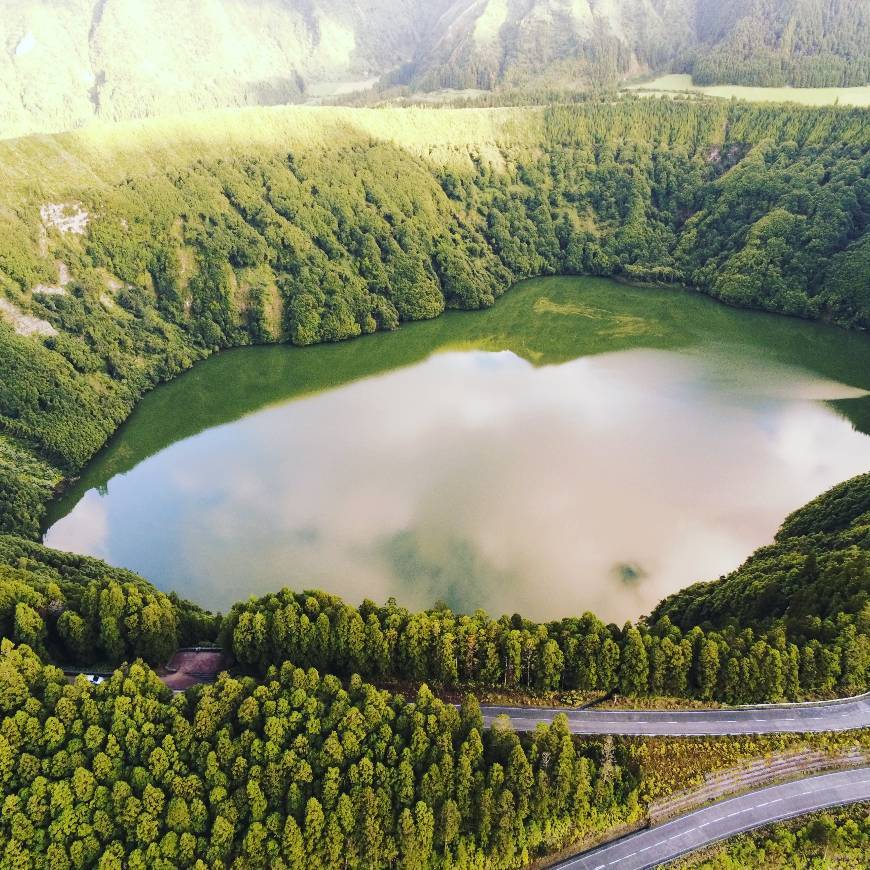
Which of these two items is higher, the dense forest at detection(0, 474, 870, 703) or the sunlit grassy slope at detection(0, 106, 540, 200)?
the sunlit grassy slope at detection(0, 106, 540, 200)

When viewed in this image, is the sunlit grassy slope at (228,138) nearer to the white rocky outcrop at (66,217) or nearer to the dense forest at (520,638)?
the white rocky outcrop at (66,217)

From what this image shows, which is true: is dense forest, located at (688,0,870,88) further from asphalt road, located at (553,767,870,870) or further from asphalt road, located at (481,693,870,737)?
asphalt road, located at (553,767,870,870)

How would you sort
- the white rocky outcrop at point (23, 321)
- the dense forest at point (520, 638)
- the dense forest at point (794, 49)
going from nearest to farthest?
the dense forest at point (520, 638)
the white rocky outcrop at point (23, 321)
the dense forest at point (794, 49)

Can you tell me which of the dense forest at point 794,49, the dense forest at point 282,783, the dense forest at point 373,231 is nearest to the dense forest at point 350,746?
the dense forest at point 282,783

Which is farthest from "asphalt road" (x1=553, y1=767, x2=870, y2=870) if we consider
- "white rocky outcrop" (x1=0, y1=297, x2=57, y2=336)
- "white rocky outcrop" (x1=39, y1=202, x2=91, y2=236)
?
"white rocky outcrop" (x1=39, y1=202, x2=91, y2=236)

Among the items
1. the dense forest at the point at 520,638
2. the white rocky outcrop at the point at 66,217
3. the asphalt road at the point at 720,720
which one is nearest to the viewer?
the asphalt road at the point at 720,720

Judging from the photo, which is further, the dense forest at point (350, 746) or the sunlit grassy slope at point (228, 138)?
the sunlit grassy slope at point (228, 138)

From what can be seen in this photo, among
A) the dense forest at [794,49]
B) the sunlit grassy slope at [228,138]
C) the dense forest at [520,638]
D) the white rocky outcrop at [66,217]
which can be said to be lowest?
the dense forest at [520,638]
